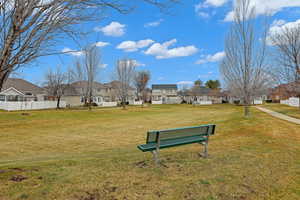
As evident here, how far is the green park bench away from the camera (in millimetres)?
4609

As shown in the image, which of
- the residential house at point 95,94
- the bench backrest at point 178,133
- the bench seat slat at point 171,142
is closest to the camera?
the bench backrest at point 178,133

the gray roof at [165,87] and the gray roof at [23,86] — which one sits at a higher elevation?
the gray roof at [165,87]

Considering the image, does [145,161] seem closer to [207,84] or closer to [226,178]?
[226,178]

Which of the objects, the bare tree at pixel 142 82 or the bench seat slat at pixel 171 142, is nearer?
the bench seat slat at pixel 171 142

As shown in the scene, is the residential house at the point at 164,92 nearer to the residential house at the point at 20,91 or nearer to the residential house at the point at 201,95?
the residential house at the point at 201,95

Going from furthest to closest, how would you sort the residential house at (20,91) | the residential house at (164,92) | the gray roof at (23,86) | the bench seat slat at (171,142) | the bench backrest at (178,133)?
the residential house at (164,92) → the gray roof at (23,86) → the residential house at (20,91) → the bench seat slat at (171,142) → the bench backrest at (178,133)

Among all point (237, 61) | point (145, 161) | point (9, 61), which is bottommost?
point (145, 161)

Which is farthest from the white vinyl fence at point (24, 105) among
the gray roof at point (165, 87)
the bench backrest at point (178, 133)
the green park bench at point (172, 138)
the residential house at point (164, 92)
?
Result: the gray roof at point (165, 87)

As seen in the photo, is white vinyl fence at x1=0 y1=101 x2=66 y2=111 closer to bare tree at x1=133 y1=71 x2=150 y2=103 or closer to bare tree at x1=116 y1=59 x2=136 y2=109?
bare tree at x1=116 y1=59 x2=136 y2=109

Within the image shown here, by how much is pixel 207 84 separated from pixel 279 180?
102m

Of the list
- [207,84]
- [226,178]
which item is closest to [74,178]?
[226,178]

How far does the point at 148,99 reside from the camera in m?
82.4

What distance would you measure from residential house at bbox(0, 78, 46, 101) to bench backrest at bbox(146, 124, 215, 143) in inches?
1580

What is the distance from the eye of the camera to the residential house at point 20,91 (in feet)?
120
